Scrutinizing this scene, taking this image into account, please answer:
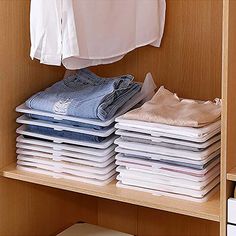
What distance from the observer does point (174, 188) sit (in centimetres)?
159

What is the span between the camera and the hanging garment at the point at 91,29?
5.41ft

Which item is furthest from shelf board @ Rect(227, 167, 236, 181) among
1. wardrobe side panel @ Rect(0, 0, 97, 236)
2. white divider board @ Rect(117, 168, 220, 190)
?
wardrobe side panel @ Rect(0, 0, 97, 236)

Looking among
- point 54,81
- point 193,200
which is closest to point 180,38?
point 54,81

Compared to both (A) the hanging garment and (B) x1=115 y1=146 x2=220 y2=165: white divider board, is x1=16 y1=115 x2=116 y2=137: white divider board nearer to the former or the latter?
(B) x1=115 y1=146 x2=220 y2=165: white divider board

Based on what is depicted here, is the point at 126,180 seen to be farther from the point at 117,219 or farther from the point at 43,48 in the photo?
the point at 117,219

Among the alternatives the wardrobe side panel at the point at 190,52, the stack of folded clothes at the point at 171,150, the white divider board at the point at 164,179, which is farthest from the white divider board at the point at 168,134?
the wardrobe side panel at the point at 190,52

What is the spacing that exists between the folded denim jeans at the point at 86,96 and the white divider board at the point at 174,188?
0.60 ft

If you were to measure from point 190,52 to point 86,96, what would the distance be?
0.36 m

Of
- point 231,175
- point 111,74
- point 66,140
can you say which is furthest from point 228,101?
point 111,74

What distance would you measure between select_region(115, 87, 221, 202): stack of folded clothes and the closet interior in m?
0.04

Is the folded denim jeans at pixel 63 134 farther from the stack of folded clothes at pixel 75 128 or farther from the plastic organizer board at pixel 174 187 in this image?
the plastic organizer board at pixel 174 187

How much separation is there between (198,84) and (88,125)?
15.4 inches

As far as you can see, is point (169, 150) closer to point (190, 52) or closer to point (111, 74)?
point (190, 52)

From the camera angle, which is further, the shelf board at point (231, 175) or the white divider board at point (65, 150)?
the white divider board at point (65, 150)
